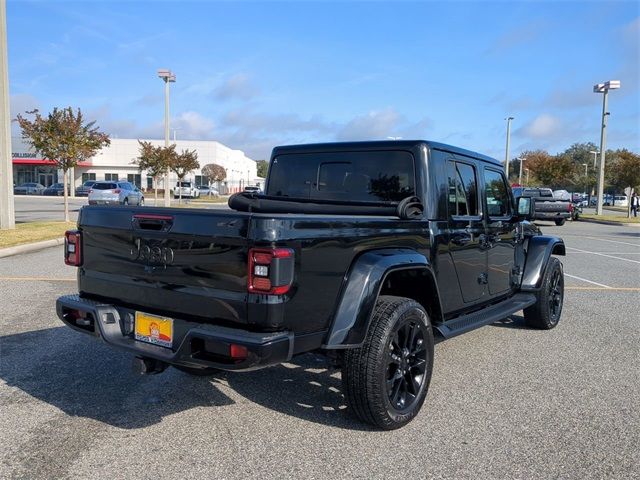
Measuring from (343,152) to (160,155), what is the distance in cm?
3277

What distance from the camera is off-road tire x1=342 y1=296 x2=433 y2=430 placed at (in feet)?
11.5

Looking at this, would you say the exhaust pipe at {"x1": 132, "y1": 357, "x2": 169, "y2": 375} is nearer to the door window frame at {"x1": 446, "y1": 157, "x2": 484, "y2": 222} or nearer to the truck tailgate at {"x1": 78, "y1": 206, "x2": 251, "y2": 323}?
the truck tailgate at {"x1": 78, "y1": 206, "x2": 251, "y2": 323}

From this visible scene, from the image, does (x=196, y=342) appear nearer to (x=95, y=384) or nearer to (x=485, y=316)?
(x=95, y=384)

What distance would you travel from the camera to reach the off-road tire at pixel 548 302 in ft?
20.5

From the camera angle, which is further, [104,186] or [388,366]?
[104,186]

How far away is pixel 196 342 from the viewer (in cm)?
316

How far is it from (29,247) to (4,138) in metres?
4.63

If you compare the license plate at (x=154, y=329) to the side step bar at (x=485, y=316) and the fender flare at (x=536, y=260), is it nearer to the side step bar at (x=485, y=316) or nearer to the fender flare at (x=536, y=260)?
the side step bar at (x=485, y=316)

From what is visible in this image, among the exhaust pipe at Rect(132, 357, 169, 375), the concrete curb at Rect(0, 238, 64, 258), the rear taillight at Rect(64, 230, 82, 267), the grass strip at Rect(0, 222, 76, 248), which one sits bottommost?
the concrete curb at Rect(0, 238, 64, 258)

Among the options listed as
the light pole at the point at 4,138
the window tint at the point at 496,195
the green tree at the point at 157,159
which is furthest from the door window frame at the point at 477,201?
the green tree at the point at 157,159

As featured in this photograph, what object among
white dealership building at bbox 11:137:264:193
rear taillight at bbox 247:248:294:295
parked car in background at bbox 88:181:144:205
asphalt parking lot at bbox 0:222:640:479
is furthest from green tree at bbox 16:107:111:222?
white dealership building at bbox 11:137:264:193

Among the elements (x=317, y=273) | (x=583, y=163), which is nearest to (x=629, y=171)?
(x=317, y=273)

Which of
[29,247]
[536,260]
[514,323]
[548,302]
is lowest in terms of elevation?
[514,323]

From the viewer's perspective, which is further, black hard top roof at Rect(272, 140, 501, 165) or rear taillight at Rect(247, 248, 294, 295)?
black hard top roof at Rect(272, 140, 501, 165)
